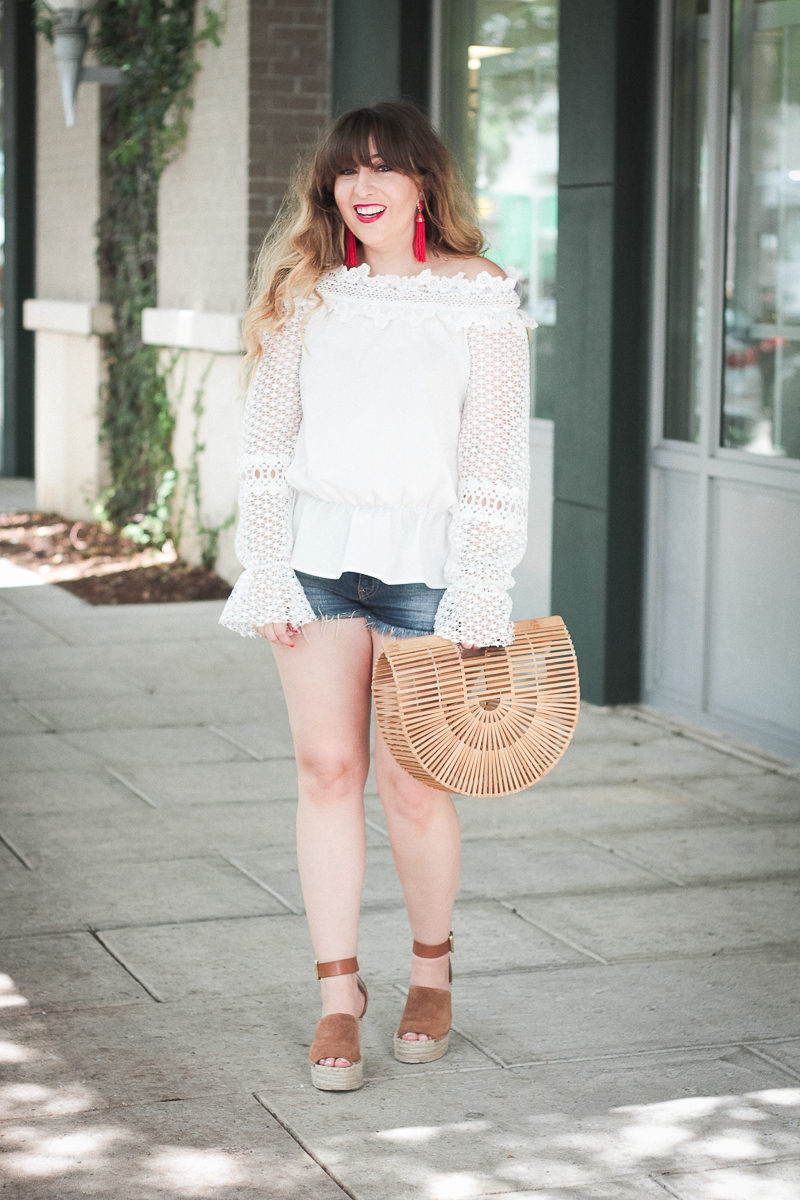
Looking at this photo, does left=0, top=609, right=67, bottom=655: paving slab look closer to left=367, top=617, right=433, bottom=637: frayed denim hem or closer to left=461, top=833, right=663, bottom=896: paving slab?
left=461, top=833, right=663, bottom=896: paving slab

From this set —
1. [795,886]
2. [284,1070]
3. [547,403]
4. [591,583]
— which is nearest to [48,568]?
[547,403]

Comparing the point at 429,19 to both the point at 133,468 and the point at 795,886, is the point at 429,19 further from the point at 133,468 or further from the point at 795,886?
the point at 795,886

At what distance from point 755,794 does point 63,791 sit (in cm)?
228

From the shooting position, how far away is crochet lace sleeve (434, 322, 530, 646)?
3.37 m

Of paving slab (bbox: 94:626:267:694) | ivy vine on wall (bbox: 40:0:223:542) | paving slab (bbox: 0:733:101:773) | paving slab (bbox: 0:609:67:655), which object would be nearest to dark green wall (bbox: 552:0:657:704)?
paving slab (bbox: 94:626:267:694)

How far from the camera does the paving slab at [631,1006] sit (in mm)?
3734

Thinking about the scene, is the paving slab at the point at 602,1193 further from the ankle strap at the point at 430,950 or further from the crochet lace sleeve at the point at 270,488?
the crochet lace sleeve at the point at 270,488

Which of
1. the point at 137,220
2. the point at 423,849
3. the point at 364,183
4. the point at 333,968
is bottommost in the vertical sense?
the point at 333,968

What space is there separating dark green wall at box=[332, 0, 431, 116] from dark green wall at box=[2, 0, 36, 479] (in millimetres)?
6557

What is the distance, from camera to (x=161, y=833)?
207 inches

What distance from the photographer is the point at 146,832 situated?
525cm

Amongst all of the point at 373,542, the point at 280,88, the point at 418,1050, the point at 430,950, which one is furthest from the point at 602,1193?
the point at 280,88

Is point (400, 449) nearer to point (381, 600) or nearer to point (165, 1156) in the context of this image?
point (381, 600)

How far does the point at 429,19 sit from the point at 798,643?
3914mm
